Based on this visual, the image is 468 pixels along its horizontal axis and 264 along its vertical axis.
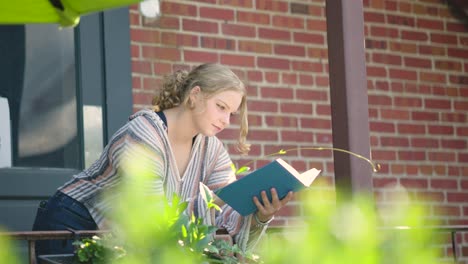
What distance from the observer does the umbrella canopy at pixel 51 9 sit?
178 cm

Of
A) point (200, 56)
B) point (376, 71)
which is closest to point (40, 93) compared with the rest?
point (200, 56)

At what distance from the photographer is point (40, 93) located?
4.80 m

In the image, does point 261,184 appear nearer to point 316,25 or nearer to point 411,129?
point 316,25

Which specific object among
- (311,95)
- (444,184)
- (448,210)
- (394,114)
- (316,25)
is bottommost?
(448,210)

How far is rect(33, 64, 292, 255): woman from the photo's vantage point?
352 cm

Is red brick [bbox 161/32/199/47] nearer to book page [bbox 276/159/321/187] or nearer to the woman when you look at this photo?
the woman

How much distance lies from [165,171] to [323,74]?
98.4 inches

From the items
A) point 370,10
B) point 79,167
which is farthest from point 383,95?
point 79,167

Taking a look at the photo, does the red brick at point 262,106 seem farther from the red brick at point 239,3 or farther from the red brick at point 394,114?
the red brick at point 394,114

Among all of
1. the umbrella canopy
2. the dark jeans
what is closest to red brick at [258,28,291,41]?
the dark jeans

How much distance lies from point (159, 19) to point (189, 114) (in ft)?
5.20

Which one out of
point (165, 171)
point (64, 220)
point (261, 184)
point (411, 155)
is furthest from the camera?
point (411, 155)

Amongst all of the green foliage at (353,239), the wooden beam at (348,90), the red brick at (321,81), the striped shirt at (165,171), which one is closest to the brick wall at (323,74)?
the red brick at (321,81)

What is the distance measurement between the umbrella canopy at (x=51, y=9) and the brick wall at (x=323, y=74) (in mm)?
3134
